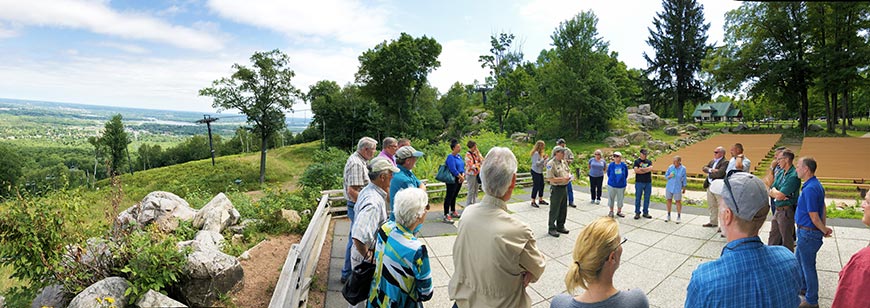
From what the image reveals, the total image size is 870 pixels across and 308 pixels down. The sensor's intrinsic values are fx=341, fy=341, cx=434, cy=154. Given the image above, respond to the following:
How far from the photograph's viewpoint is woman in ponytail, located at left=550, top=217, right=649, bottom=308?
1.69m

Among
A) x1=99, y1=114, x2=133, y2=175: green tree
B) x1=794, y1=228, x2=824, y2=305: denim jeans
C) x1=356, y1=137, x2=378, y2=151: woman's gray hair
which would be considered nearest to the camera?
x1=794, y1=228, x2=824, y2=305: denim jeans

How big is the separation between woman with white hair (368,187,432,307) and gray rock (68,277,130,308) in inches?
100

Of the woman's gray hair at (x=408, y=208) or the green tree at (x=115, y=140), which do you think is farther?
the green tree at (x=115, y=140)

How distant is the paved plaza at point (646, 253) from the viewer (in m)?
4.32

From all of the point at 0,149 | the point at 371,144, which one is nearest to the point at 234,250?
the point at 371,144

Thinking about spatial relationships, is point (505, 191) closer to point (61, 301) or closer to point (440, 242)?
point (440, 242)

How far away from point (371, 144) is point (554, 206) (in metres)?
3.71

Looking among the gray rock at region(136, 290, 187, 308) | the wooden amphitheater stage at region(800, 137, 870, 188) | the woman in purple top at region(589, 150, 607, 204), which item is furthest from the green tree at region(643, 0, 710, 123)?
the gray rock at region(136, 290, 187, 308)

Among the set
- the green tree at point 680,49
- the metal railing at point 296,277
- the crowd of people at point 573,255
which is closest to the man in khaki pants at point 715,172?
the crowd of people at point 573,255

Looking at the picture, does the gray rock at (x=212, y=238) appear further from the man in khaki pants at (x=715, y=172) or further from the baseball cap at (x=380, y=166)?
the man in khaki pants at (x=715, y=172)

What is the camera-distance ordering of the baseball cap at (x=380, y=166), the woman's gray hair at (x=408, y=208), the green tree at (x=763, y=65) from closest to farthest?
the woman's gray hair at (x=408, y=208)
the baseball cap at (x=380, y=166)
the green tree at (x=763, y=65)

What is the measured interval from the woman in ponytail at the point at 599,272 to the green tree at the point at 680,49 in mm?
44253

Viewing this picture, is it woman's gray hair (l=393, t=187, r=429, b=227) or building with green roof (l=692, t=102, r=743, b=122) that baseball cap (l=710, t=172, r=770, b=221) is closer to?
woman's gray hair (l=393, t=187, r=429, b=227)

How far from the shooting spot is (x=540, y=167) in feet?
27.8
